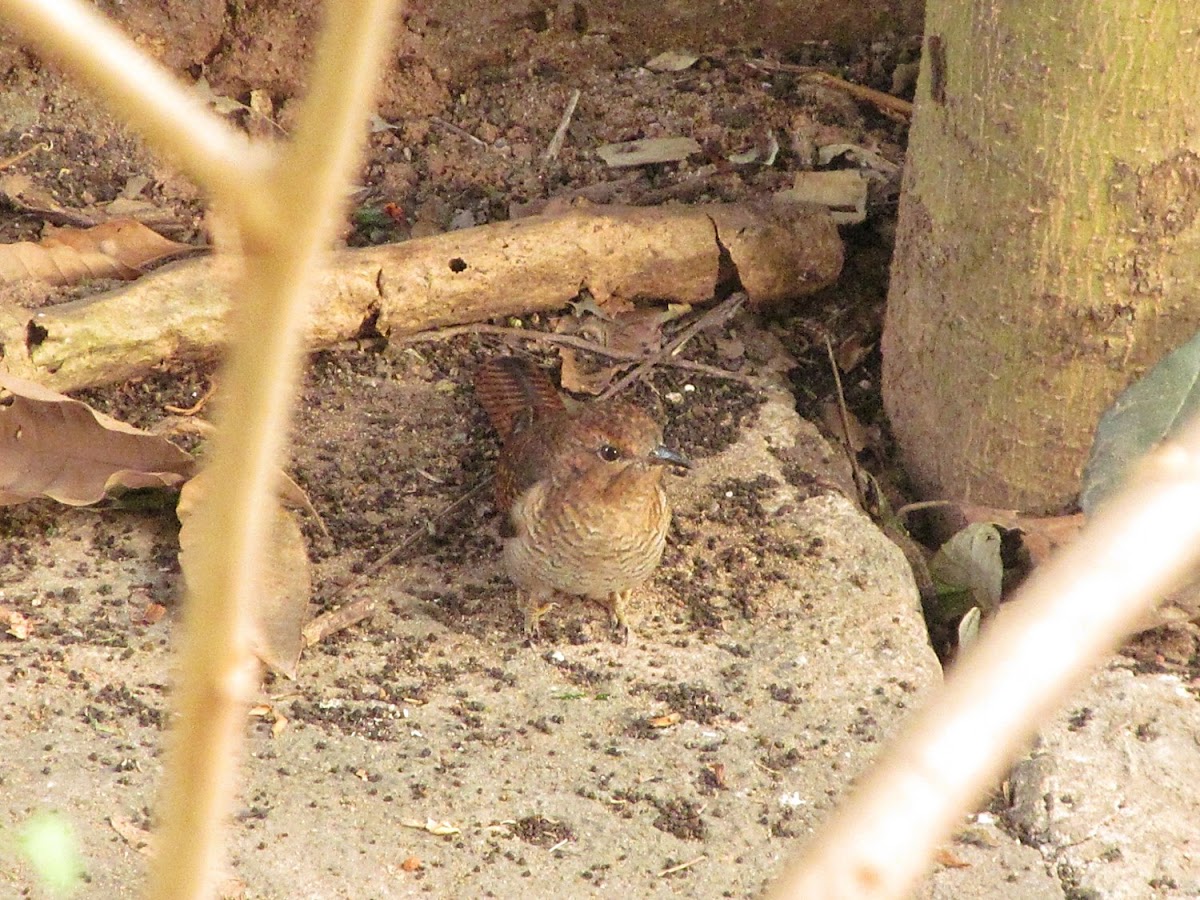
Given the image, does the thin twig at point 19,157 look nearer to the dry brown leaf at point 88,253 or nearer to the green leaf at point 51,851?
the dry brown leaf at point 88,253

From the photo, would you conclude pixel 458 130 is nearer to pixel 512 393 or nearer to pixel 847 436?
pixel 512 393

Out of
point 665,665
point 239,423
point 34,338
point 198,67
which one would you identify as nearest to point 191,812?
point 239,423

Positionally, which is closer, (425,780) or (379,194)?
(425,780)

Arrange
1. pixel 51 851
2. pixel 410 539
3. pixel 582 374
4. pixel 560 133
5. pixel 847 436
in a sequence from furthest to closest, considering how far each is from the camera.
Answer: pixel 560 133 < pixel 582 374 < pixel 847 436 < pixel 410 539 < pixel 51 851

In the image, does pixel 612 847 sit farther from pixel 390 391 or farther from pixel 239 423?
pixel 239 423

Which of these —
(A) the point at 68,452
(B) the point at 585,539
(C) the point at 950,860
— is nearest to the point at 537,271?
(B) the point at 585,539
